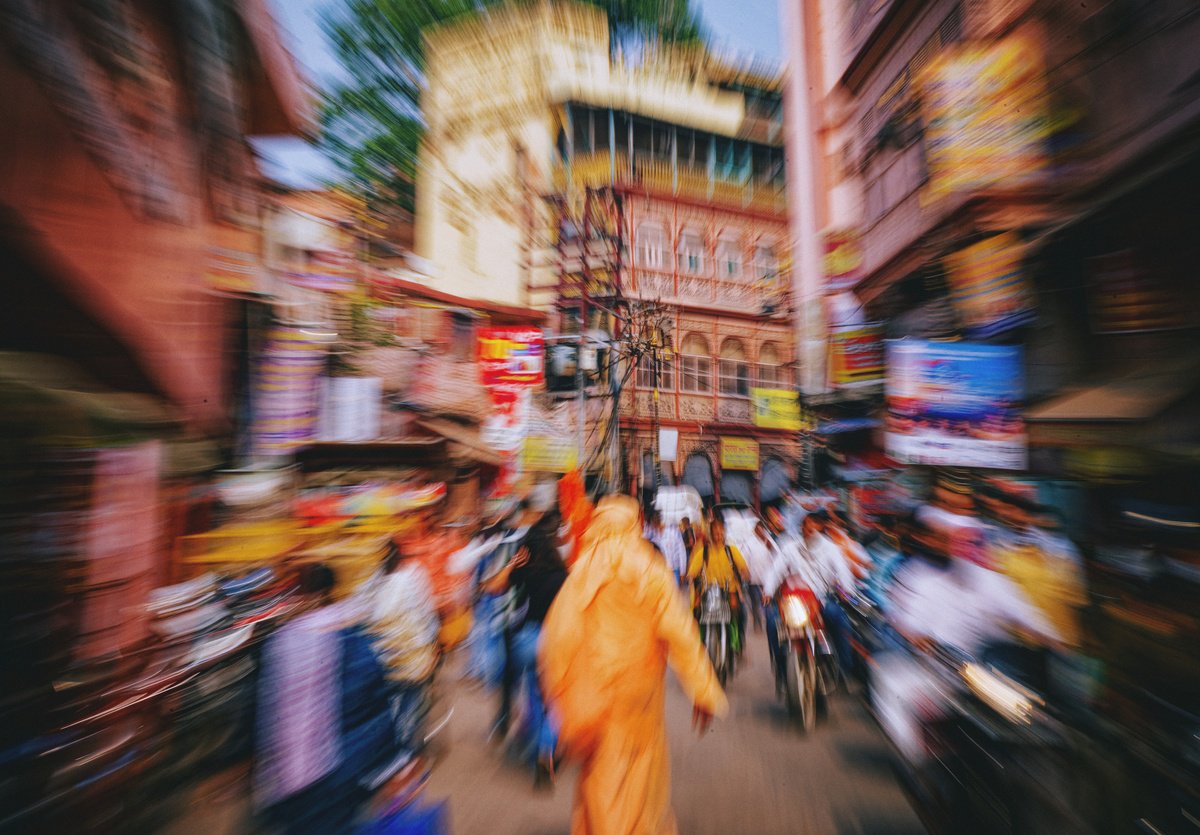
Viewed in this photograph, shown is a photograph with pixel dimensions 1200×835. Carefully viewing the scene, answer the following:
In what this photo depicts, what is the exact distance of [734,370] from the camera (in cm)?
2166

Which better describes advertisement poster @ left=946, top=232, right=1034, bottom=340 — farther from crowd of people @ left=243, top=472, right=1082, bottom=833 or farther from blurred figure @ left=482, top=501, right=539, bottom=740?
blurred figure @ left=482, top=501, right=539, bottom=740

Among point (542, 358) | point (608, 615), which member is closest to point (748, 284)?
point (542, 358)

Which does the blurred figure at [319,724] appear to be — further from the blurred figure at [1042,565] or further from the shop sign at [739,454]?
the shop sign at [739,454]

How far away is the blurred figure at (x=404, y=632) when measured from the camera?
275cm

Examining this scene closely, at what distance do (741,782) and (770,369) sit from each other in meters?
19.7

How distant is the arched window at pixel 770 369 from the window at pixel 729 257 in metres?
3.26

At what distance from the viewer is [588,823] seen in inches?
104

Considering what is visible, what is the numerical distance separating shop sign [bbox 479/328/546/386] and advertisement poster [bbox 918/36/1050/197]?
883 centimetres

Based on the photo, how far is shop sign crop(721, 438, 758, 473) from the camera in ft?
67.4

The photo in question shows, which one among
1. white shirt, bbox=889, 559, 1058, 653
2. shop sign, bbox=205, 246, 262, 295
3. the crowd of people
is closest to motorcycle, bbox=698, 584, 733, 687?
the crowd of people

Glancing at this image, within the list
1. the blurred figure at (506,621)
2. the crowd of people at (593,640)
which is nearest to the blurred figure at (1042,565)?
the crowd of people at (593,640)

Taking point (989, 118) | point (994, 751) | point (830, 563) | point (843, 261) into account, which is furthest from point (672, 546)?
point (843, 261)

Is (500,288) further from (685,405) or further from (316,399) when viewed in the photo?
(316,399)

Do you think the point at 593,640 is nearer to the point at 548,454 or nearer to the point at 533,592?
the point at 533,592
